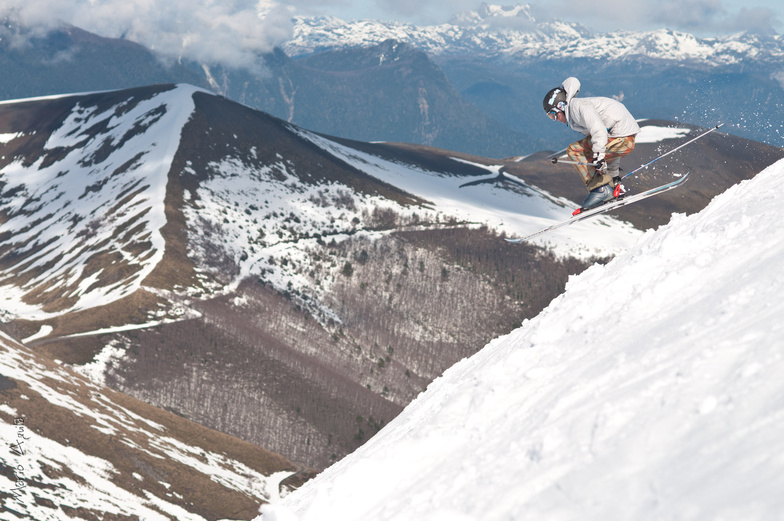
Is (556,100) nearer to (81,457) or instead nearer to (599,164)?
(599,164)

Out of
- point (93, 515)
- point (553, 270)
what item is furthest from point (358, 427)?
point (553, 270)

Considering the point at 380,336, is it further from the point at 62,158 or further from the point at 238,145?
the point at 62,158

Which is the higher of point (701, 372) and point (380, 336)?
point (701, 372)

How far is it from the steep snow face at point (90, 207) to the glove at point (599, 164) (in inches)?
3674

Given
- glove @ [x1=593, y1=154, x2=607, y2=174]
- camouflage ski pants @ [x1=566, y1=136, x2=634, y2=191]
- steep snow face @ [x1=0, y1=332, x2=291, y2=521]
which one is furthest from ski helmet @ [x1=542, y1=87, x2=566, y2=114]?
steep snow face @ [x1=0, y1=332, x2=291, y2=521]

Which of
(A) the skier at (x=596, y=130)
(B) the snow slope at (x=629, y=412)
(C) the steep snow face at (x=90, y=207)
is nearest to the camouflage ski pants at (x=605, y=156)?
(A) the skier at (x=596, y=130)

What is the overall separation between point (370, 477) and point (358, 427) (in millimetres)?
94040

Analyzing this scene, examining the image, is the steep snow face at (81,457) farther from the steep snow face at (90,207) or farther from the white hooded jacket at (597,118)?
the white hooded jacket at (597,118)

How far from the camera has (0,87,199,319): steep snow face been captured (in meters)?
105

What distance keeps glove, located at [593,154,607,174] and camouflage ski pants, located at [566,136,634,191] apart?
312mm

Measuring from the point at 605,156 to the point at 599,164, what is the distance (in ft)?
1.92

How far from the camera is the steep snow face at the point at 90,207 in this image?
105 m

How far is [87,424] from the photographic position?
58.4 meters

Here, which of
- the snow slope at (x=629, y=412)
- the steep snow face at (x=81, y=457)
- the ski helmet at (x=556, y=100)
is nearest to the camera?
the snow slope at (x=629, y=412)
